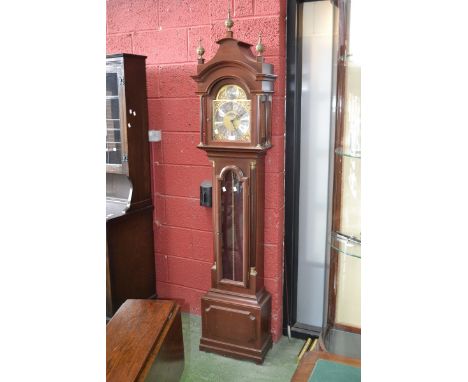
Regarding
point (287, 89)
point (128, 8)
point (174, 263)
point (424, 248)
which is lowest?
point (174, 263)

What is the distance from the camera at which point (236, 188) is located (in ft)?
Answer: 7.76

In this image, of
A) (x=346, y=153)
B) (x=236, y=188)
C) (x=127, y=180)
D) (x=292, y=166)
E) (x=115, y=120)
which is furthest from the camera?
(x=127, y=180)

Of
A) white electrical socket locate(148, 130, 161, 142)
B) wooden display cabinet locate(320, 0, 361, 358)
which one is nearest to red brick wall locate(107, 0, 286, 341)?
white electrical socket locate(148, 130, 161, 142)

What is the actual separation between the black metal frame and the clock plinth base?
20 centimetres

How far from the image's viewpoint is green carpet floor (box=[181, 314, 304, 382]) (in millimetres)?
2311

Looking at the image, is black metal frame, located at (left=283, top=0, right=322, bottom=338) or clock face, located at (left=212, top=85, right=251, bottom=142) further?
black metal frame, located at (left=283, top=0, right=322, bottom=338)

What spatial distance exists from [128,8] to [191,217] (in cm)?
→ 144

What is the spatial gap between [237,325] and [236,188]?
32.1 inches

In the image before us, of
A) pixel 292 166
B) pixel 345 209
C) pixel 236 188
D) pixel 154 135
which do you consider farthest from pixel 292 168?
pixel 154 135

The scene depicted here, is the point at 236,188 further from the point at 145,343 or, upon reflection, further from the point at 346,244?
the point at 145,343

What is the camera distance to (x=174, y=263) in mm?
2955

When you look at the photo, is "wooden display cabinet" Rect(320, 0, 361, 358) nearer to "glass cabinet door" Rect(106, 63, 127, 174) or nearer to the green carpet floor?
the green carpet floor

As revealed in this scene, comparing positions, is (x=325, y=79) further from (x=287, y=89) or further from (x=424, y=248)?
(x=424, y=248)
